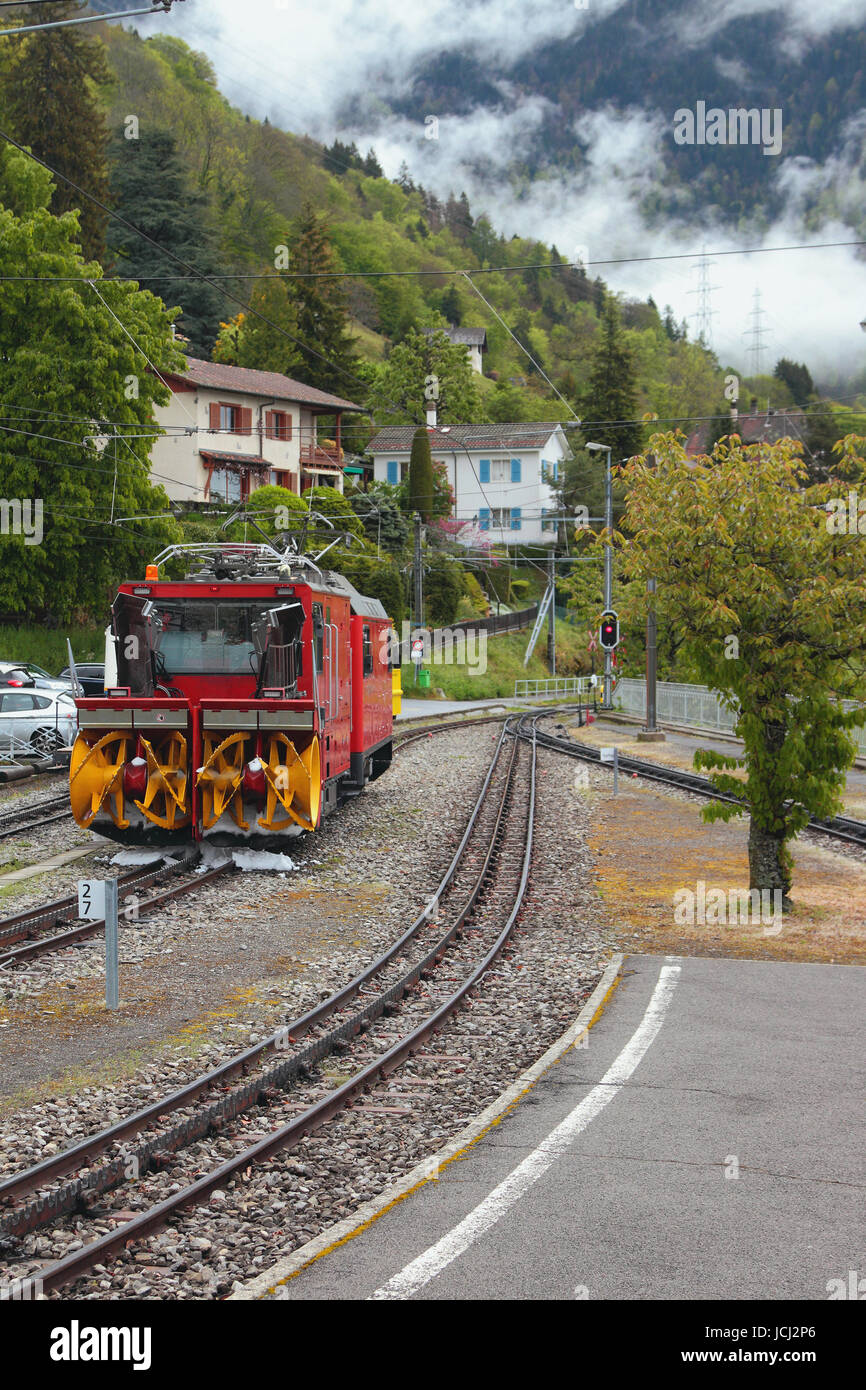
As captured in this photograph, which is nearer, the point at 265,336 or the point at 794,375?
the point at 265,336

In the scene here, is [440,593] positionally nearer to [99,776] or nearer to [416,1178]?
[99,776]

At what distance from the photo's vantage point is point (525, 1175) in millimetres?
6473

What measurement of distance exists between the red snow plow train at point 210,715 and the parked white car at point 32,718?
9728mm

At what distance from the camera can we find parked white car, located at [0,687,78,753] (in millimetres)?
25891

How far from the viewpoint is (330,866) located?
16.8m

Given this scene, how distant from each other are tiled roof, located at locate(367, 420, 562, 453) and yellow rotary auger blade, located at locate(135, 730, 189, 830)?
69.1m

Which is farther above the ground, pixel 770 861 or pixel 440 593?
pixel 440 593

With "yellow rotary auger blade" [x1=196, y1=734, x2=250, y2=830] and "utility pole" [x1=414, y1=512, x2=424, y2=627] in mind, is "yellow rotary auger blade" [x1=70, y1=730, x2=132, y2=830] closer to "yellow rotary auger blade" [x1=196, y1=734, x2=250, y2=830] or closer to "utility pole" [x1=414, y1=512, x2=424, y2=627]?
"yellow rotary auger blade" [x1=196, y1=734, x2=250, y2=830]

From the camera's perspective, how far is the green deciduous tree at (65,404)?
3972 cm

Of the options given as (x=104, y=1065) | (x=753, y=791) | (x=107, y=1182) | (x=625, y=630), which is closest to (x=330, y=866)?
(x=753, y=791)

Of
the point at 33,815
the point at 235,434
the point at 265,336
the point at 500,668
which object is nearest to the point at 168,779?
the point at 33,815

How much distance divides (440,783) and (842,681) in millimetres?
13992

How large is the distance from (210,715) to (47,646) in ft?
96.4

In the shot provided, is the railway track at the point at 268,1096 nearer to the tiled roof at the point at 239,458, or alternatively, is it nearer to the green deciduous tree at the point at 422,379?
the tiled roof at the point at 239,458
